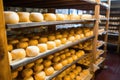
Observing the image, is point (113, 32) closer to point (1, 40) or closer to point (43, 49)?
point (43, 49)

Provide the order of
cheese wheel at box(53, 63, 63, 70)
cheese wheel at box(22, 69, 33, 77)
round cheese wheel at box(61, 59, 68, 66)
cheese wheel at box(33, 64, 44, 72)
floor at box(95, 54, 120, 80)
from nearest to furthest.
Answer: cheese wheel at box(22, 69, 33, 77) < cheese wheel at box(33, 64, 44, 72) < cheese wheel at box(53, 63, 63, 70) < round cheese wheel at box(61, 59, 68, 66) < floor at box(95, 54, 120, 80)

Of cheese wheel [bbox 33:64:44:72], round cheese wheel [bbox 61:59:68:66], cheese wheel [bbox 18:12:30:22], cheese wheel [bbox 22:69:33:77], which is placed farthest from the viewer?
round cheese wheel [bbox 61:59:68:66]

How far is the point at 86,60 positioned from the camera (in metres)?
2.98

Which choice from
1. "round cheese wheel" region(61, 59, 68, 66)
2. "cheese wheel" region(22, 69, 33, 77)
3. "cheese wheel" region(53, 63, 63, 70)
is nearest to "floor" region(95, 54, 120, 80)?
"round cheese wheel" region(61, 59, 68, 66)

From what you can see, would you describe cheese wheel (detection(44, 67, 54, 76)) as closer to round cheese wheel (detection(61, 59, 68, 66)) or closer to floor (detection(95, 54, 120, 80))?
round cheese wheel (detection(61, 59, 68, 66))

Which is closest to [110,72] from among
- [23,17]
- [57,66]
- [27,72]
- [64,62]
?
[64,62]

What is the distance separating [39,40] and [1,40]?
786 mm

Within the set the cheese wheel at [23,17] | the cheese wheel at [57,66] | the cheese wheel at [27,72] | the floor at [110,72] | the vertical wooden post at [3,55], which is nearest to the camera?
the vertical wooden post at [3,55]

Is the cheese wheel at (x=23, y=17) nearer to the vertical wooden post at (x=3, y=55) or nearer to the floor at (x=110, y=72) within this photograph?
the vertical wooden post at (x=3, y=55)

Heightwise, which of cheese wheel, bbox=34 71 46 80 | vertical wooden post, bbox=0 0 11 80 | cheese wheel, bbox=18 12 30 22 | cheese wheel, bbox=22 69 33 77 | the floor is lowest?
the floor

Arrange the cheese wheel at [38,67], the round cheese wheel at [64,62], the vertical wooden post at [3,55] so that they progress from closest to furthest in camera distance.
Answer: the vertical wooden post at [3,55], the cheese wheel at [38,67], the round cheese wheel at [64,62]

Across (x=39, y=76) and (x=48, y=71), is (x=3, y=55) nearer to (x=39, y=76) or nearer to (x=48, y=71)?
(x=39, y=76)

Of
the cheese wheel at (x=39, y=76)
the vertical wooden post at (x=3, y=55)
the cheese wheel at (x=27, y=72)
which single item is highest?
the vertical wooden post at (x=3, y=55)

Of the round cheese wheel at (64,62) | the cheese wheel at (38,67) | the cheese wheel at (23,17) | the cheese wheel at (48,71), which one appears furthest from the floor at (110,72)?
the cheese wheel at (23,17)
